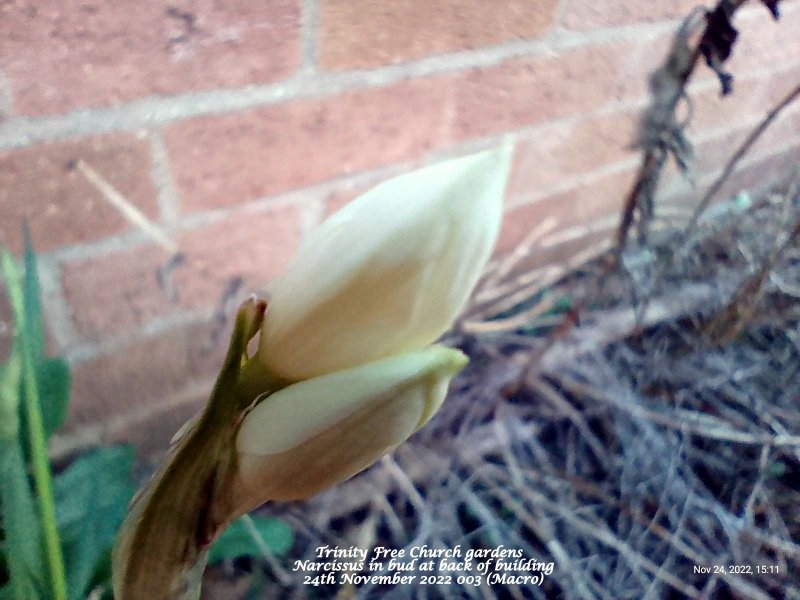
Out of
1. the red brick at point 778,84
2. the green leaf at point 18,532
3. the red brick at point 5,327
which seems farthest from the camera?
the red brick at point 778,84

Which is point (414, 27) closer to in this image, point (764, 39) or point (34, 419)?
point (34, 419)

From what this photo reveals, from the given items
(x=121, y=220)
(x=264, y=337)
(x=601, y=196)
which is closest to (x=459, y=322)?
(x=601, y=196)

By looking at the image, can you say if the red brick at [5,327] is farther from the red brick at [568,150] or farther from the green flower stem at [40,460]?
the red brick at [568,150]

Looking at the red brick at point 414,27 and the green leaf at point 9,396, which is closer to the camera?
the green leaf at point 9,396

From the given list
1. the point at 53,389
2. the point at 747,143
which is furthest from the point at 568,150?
the point at 53,389

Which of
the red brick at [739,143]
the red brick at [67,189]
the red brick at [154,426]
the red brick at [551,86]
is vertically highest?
the red brick at [551,86]

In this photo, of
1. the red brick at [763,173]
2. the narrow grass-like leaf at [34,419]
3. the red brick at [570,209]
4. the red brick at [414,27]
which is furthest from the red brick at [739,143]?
the narrow grass-like leaf at [34,419]

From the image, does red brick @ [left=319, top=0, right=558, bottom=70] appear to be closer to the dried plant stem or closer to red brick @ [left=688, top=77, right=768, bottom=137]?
the dried plant stem

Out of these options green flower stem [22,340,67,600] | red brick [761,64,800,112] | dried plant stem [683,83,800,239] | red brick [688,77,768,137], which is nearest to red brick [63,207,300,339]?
green flower stem [22,340,67,600]
